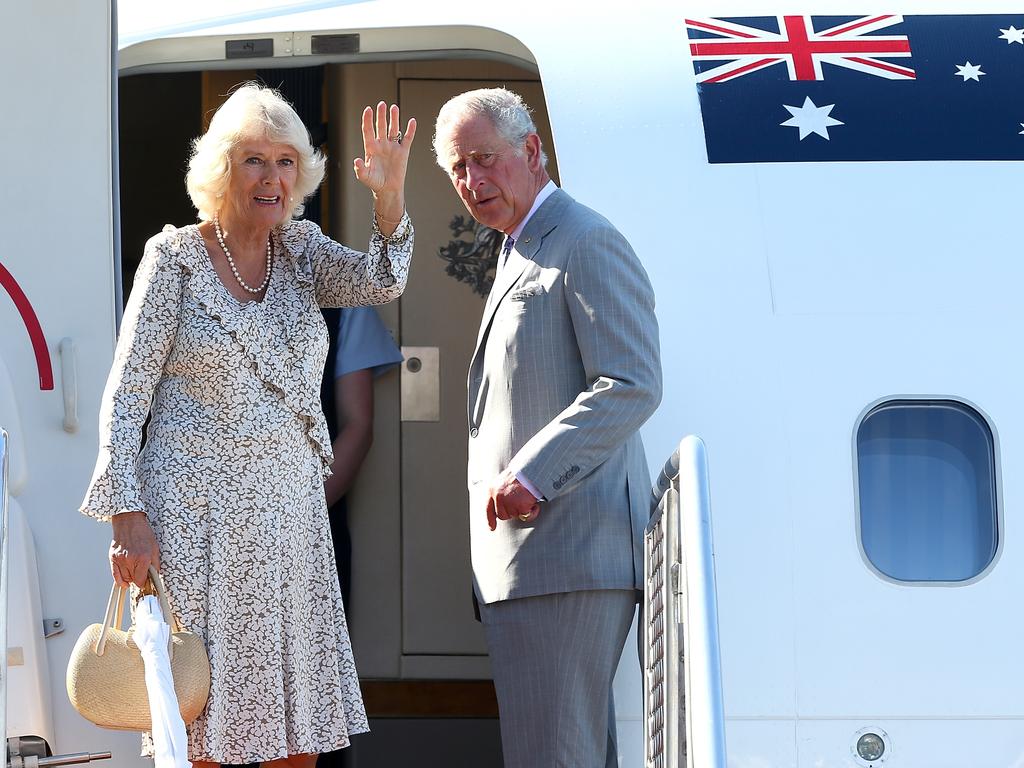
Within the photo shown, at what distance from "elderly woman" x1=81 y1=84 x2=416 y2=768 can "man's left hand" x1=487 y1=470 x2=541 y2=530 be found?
0.52 metres

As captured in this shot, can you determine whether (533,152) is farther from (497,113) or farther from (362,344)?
(362,344)

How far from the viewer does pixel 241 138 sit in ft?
10.6

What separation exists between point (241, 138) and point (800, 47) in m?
1.58

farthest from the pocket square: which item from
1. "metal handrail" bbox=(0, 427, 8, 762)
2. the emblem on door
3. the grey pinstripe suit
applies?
the emblem on door

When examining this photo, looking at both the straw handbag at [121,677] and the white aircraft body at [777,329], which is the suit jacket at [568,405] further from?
the straw handbag at [121,677]

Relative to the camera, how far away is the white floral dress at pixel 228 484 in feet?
10.5

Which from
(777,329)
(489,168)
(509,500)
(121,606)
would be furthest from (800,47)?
(121,606)

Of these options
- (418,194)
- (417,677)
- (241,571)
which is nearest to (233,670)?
(241,571)

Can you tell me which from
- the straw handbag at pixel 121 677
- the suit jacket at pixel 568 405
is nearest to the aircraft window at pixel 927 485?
the suit jacket at pixel 568 405

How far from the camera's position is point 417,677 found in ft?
16.9

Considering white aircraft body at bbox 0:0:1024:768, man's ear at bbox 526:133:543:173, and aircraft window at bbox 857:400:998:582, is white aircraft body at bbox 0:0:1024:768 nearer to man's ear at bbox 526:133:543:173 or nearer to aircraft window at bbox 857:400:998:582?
aircraft window at bbox 857:400:998:582

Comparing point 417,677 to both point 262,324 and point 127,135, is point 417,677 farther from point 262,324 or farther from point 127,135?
point 127,135

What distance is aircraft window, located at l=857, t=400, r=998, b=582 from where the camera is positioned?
3.54 meters

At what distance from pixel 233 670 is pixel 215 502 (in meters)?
0.38
